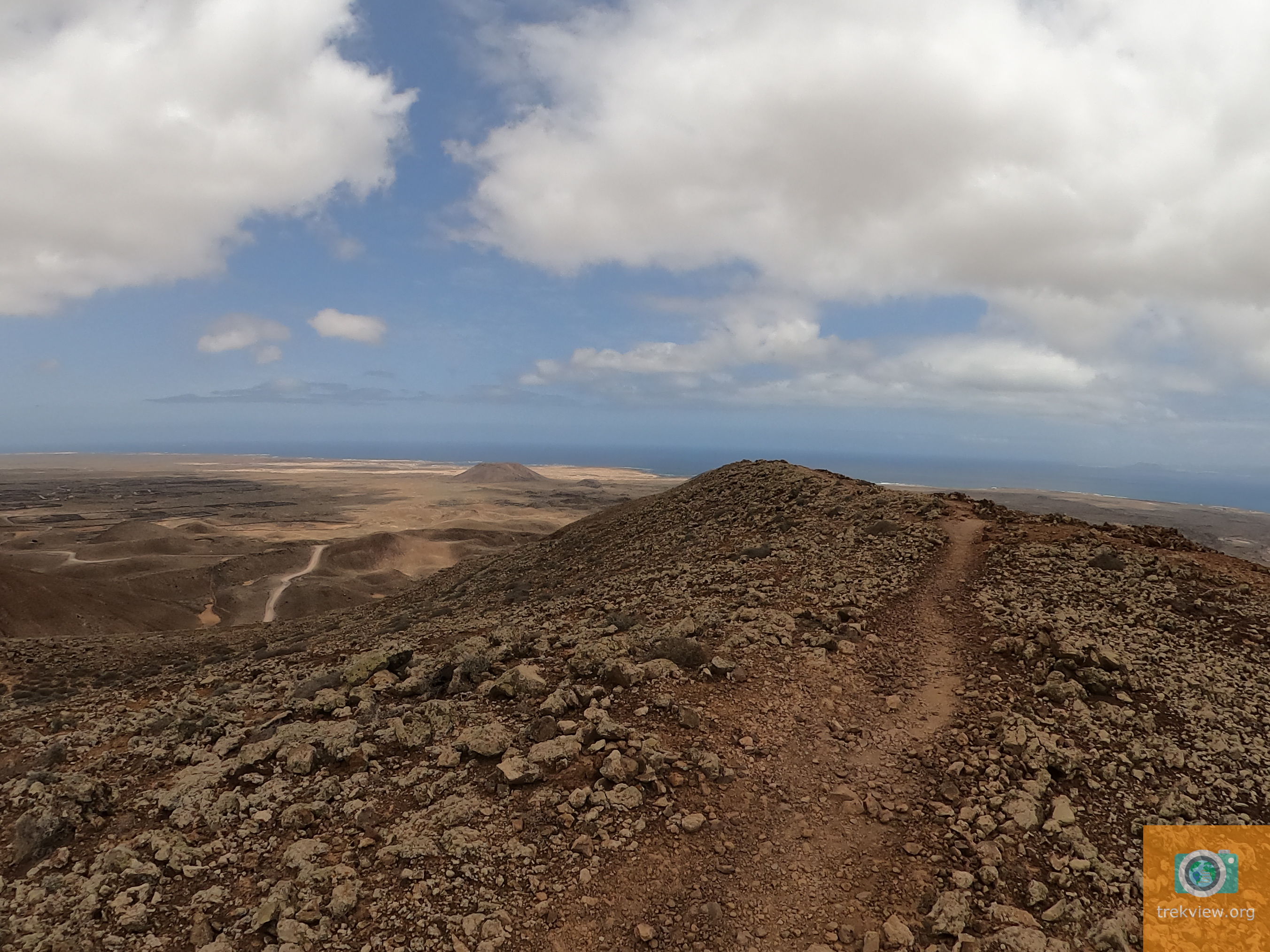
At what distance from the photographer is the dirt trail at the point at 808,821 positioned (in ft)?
19.9

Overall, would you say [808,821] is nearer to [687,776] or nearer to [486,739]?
[687,776]

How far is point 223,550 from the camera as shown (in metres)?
72.9

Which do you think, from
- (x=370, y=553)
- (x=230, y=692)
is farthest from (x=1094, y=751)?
(x=370, y=553)

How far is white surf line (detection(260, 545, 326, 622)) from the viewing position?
49.4 metres

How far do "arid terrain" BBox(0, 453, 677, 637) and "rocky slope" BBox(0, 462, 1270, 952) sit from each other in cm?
3301

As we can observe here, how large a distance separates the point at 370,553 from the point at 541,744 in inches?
2611

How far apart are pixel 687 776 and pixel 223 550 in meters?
81.8

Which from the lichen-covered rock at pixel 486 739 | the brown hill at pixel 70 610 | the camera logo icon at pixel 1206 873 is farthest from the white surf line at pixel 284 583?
the camera logo icon at pixel 1206 873

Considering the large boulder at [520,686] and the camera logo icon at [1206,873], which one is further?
the large boulder at [520,686]

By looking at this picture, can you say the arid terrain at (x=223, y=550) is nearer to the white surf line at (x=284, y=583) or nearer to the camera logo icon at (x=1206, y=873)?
the white surf line at (x=284, y=583)

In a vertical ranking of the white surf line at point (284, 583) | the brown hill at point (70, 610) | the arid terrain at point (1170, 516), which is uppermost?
the arid terrain at point (1170, 516)

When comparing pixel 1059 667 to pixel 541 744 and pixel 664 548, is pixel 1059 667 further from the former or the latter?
pixel 664 548

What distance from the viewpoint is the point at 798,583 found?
48.1ft

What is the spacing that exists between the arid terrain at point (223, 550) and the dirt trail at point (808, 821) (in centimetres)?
3908
